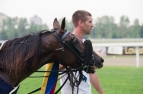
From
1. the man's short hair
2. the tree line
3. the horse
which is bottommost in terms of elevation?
the tree line

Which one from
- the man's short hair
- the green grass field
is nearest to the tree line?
the green grass field

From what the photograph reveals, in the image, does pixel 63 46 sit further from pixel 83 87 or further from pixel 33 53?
pixel 83 87

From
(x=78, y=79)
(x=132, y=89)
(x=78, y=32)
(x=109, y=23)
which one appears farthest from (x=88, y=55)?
(x=109, y=23)

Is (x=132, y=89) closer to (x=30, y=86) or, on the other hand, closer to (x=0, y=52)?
(x=30, y=86)

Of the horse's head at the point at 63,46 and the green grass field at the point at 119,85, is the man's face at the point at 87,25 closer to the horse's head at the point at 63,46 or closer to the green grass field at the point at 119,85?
the horse's head at the point at 63,46

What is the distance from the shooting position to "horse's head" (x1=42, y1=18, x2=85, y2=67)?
320 cm

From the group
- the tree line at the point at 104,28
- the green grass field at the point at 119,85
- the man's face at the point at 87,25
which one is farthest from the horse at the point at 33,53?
the tree line at the point at 104,28

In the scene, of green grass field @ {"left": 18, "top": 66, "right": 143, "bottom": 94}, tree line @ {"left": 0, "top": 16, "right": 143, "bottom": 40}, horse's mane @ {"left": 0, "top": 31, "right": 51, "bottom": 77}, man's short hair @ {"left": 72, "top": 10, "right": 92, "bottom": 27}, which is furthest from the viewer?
tree line @ {"left": 0, "top": 16, "right": 143, "bottom": 40}

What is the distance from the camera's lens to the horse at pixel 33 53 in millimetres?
3109

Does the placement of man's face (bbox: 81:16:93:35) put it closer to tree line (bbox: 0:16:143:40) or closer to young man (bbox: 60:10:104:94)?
young man (bbox: 60:10:104:94)

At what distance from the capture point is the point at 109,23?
5403 cm

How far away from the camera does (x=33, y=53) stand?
10.2 feet

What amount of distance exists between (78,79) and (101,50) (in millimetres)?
18957

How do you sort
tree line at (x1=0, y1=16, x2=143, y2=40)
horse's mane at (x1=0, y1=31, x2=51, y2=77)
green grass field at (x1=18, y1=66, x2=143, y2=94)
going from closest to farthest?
horse's mane at (x1=0, y1=31, x2=51, y2=77) → green grass field at (x1=18, y1=66, x2=143, y2=94) → tree line at (x1=0, y1=16, x2=143, y2=40)
